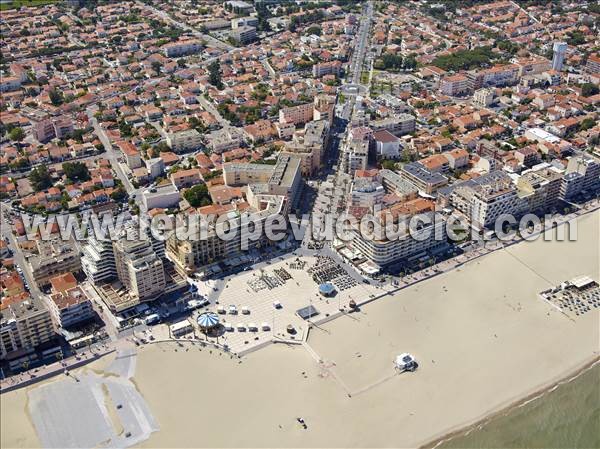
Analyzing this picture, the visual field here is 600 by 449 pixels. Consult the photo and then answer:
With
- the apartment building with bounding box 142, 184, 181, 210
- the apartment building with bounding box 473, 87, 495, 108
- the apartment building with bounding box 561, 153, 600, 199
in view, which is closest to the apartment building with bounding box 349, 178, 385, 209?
the apartment building with bounding box 142, 184, 181, 210

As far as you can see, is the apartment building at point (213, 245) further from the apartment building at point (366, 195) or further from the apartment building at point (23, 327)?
the apartment building at point (23, 327)

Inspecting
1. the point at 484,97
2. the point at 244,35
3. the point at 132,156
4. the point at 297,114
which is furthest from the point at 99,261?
the point at 244,35

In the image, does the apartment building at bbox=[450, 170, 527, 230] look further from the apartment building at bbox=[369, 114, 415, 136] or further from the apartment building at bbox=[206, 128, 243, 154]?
the apartment building at bbox=[206, 128, 243, 154]

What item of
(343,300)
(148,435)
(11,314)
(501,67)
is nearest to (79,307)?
(11,314)

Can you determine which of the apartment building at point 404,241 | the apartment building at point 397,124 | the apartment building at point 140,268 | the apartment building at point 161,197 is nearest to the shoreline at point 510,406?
the apartment building at point 404,241

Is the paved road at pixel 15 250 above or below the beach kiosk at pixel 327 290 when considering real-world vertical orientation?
below
